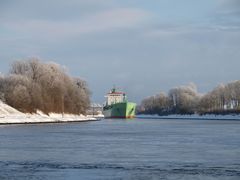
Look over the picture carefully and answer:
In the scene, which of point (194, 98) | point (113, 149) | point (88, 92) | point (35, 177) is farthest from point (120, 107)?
point (35, 177)

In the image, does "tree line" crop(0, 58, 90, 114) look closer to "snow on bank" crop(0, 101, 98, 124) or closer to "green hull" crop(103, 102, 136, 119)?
"snow on bank" crop(0, 101, 98, 124)

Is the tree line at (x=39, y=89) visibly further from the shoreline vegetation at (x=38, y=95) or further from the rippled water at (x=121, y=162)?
the rippled water at (x=121, y=162)

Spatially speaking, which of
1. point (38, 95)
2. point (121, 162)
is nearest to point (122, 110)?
point (38, 95)

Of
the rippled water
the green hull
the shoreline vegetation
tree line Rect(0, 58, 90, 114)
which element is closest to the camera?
the rippled water

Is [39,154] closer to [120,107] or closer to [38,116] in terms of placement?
[38,116]

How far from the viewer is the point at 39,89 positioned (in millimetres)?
113688

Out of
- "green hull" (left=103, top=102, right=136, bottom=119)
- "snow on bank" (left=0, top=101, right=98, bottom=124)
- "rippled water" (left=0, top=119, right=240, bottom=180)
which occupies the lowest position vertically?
"rippled water" (left=0, top=119, right=240, bottom=180)

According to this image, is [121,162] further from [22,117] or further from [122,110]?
[122,110]

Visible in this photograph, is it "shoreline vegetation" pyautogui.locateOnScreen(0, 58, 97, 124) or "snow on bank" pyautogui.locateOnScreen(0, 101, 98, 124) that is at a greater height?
"shoreline vegetation" pyautogui.locateOnScreen(0, 58, 97, 124)

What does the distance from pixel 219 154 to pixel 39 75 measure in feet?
297

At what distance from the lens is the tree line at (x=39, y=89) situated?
11200cm

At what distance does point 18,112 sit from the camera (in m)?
110

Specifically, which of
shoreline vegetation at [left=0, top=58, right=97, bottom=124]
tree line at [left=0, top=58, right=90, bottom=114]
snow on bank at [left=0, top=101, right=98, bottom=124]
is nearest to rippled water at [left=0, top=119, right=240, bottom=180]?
snow on bank at [left=0, top=101, right=98, bottom=124]

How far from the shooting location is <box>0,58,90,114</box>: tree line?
367 ft
